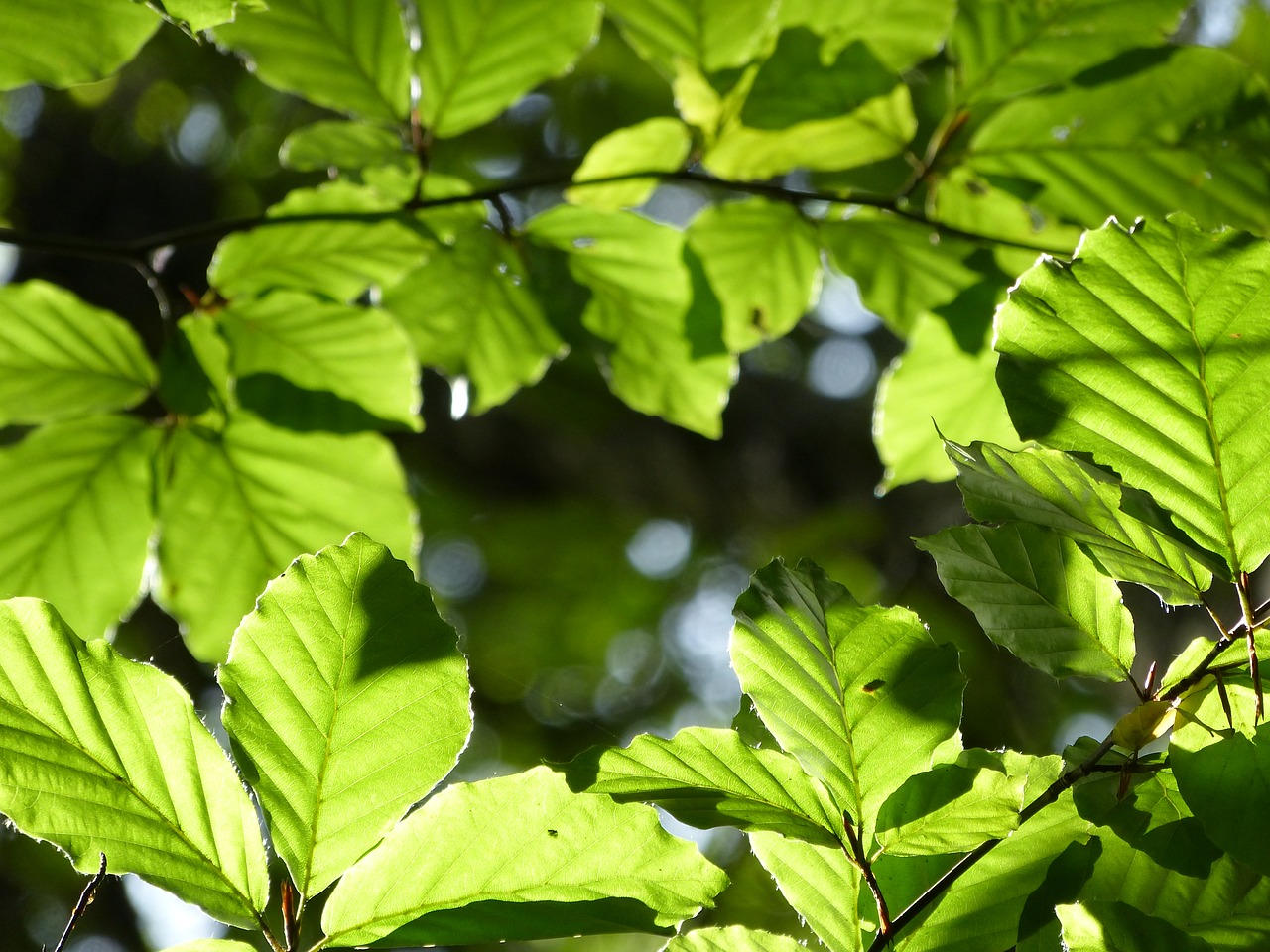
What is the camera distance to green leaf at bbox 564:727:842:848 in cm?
45

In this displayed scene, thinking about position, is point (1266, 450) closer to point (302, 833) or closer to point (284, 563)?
point (302, 833)

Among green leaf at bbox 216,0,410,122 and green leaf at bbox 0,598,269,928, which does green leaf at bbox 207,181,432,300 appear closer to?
green leaf at bbox 216,0,410,122

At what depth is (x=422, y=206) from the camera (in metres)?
0.91

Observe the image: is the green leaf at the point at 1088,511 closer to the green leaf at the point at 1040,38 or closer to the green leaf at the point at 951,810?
the green leaf at the point at 951,810

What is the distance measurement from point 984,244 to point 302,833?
795mm

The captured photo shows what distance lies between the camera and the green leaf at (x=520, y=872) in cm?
45


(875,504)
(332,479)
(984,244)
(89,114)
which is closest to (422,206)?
(332,479)

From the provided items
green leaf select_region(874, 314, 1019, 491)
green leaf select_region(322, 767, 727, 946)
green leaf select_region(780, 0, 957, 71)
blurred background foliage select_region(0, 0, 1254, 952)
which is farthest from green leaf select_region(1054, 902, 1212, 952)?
blurred background foliage select_region(0, 0, 1254, 952)

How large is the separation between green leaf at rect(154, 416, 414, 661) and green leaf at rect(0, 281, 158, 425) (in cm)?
7

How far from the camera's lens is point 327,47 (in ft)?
2.95

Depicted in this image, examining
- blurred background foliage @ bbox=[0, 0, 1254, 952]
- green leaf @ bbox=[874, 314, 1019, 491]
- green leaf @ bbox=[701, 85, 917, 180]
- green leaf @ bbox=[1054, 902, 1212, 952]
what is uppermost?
green leaf @ bbox=[701, 85, 917, 180]

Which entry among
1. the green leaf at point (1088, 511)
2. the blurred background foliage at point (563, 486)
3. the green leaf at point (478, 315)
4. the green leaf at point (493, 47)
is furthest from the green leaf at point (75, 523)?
the blurred background foliage at point (563, 486)

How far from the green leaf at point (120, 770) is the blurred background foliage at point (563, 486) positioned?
1.75 meters

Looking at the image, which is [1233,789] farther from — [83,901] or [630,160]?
[630,160]
